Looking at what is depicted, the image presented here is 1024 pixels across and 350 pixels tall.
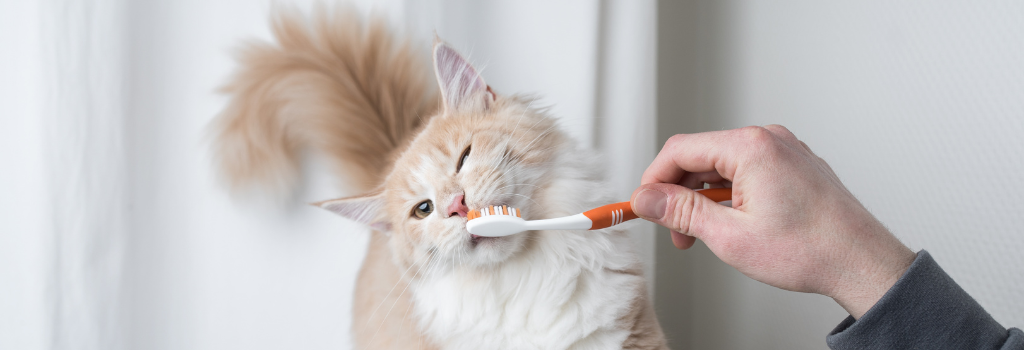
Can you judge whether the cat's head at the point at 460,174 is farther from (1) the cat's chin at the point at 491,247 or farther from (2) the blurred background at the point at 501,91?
(2) the blurred background at the point at 501,91

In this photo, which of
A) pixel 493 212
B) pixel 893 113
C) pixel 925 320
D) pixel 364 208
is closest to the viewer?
pixel 925 320

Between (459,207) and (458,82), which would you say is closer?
(459,207)

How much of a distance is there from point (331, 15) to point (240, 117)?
285 mm

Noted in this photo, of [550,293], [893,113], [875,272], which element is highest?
[893,113]

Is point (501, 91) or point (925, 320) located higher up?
point (501, 91)

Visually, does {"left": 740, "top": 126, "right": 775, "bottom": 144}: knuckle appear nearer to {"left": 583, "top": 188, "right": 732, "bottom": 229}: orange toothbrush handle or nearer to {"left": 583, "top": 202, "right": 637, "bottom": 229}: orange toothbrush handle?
{"left": 583, "top": 188, "right": 732, "bottom": 229}: orange toothbrush handle

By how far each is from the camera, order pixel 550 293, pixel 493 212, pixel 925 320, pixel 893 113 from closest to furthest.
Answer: pixel 925 320 → pixel 493 212 → pixel 550 293 → pixel 893 113

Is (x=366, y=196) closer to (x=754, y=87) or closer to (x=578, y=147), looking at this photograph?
(x=578, y=147)

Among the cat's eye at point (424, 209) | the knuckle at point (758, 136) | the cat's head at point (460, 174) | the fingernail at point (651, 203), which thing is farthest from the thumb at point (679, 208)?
the cat's eye at point (424, 209)

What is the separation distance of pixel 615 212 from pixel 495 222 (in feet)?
0.61

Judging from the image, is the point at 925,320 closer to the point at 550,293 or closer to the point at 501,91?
the point at 550,293

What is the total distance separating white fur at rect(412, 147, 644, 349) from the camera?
2.91ft

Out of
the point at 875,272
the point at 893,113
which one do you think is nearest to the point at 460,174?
the point at 875,272

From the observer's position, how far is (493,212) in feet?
2.55
